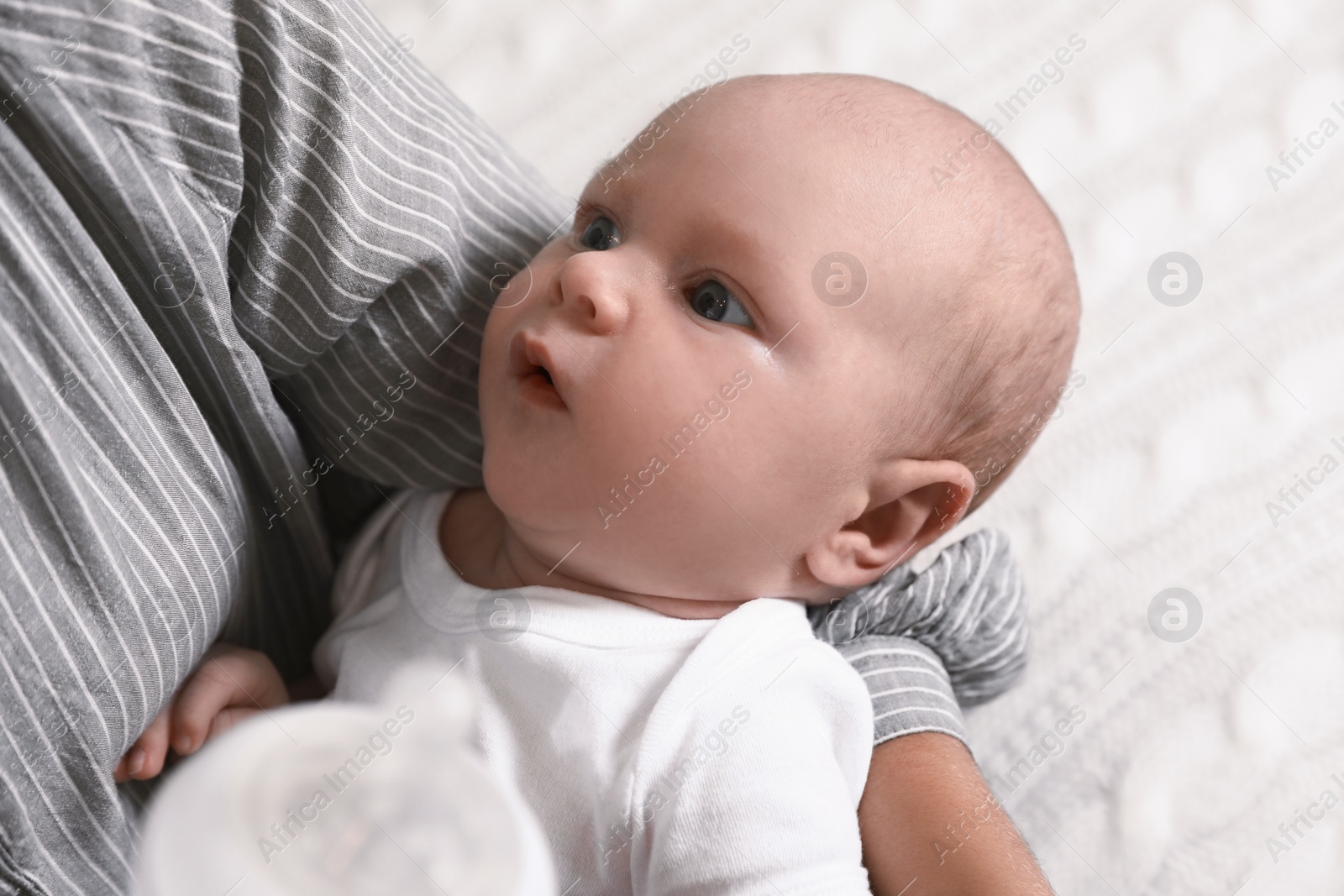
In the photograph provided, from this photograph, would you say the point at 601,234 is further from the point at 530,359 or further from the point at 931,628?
the point at 931,628

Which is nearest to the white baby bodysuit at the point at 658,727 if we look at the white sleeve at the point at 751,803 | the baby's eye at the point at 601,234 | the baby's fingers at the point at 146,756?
the white sleeve at the point at 751,803

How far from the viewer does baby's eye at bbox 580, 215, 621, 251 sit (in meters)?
0.68

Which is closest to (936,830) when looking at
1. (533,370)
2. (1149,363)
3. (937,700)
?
(937,700)

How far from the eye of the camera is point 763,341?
2.08 feet

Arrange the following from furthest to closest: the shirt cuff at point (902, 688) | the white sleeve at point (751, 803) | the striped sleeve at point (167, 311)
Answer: the shirt cuff at point (902, 688)
the white sleeve at point (751, 803)
the striped sleeve at point (167, 311)

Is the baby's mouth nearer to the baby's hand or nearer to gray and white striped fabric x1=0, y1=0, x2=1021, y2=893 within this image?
gray and white striped fabric x1=0, y1=0, x2=1021, y2=893

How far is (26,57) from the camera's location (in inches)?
18.0

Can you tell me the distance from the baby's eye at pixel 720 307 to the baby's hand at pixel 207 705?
351 millimetres

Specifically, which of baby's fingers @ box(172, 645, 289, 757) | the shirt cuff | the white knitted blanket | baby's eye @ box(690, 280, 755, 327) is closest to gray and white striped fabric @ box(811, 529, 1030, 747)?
the shirt cuff

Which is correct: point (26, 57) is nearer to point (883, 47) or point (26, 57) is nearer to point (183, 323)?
point (183, 323)

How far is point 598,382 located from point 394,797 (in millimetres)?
269

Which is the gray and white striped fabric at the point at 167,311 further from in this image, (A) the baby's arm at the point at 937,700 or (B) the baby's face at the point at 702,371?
(A) the baby's arm at the point at 937,700

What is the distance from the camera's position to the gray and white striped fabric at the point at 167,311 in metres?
0.48

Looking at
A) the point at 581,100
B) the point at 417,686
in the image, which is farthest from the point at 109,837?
the point at 581,100
